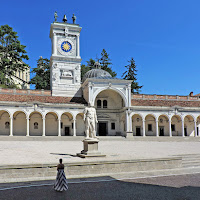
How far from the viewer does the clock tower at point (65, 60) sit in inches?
1671

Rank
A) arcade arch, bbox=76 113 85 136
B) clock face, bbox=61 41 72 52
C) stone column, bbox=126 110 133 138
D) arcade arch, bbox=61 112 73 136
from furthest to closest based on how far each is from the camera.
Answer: clock face, bbox=61 41 72 52 → arcade arch, bbox=76 113 85 136 → arcade arch, bbox=61 112 73 136 → stone column, bbox=126 110 133 138

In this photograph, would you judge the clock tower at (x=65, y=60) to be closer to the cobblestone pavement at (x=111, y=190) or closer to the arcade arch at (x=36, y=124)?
the arcade arch at (x=36, y=124)

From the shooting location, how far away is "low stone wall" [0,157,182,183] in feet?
34.7

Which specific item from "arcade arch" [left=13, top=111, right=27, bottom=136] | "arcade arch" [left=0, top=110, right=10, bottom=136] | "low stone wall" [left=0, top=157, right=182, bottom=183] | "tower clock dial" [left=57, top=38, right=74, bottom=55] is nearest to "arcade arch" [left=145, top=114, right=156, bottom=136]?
"tower clock dial" [left=57, top=38, right=74, bottom=55]

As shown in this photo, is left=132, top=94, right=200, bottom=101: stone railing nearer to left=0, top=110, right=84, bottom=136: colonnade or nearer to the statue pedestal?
left=0, top=110, right=84, bottom=136: colonnade

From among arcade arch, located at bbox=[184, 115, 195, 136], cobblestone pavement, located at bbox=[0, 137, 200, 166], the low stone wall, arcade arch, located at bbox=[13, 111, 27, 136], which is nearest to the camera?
the low stone wall

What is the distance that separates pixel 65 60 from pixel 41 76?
17156 mm

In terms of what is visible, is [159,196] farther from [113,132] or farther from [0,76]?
[0,76]

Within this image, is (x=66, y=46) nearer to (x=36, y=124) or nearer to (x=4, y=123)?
(x=36, y=124)

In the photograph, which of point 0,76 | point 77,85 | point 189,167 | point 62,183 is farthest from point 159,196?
point 0,76

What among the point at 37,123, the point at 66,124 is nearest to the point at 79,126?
the point at 66,124

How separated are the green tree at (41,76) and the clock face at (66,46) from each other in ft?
45.6

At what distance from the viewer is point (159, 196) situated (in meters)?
8.37

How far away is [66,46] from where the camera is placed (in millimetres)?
44188
